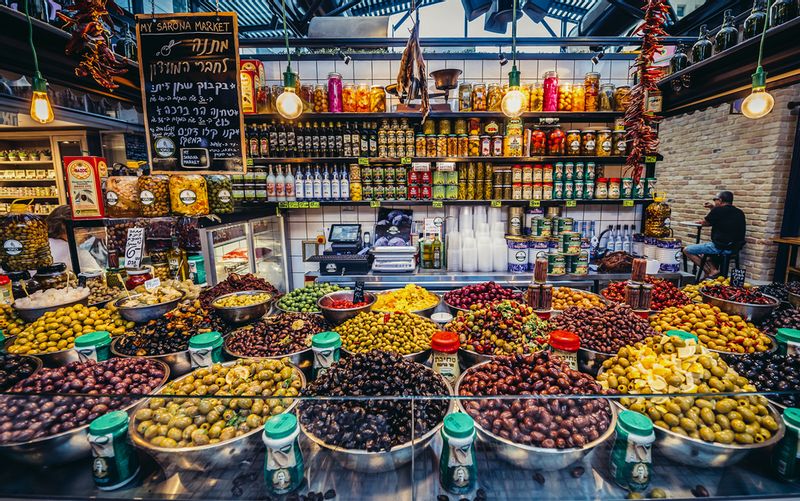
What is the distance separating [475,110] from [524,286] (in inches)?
82.9

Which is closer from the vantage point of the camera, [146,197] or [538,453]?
[538,453]

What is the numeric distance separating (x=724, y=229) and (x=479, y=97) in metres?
5.51

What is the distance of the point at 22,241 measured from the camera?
2.70 meters

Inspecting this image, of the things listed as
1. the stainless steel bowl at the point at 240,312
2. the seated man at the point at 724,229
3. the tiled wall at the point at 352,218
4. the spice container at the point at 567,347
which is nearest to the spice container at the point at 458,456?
the spice container at the point at 567,347

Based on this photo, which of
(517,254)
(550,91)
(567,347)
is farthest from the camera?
(550,91)

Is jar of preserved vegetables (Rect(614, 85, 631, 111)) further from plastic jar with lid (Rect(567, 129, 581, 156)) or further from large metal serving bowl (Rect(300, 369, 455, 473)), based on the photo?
large metal serving bowl (Rect(300, 369, 455, 473))

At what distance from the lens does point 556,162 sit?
14.5ft

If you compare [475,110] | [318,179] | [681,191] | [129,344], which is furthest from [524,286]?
[681,191]

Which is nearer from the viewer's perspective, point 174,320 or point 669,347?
point 669,347

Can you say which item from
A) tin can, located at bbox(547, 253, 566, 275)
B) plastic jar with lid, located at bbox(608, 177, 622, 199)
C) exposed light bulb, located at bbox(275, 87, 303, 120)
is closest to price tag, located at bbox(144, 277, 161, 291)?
exposed light bulb, located at bbox(275, 87, 303, 120)

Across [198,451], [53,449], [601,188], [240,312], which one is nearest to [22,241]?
[240,312]

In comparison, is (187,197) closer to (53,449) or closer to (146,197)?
(146,197)

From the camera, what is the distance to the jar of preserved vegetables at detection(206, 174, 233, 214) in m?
3.46

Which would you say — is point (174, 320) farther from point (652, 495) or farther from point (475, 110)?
point (475, 110)
